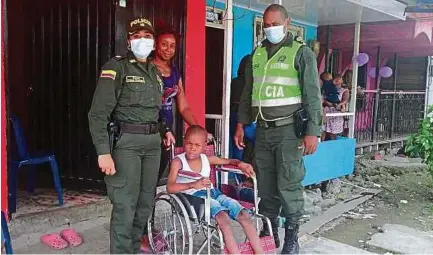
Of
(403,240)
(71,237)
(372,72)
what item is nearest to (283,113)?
(71,237)

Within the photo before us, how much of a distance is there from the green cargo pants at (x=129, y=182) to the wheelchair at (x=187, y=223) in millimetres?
240

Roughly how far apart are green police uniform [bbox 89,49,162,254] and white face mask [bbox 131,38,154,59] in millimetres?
48

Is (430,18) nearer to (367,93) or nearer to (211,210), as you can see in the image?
(367,93)

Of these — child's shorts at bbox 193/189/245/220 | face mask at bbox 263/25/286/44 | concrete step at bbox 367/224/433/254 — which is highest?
face mask at bbox 263/25/286/44

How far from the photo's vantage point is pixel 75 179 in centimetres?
493

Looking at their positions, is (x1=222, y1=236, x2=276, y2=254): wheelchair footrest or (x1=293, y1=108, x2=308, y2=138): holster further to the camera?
(x1=293, y1=108, x2=308, y2=138): holster

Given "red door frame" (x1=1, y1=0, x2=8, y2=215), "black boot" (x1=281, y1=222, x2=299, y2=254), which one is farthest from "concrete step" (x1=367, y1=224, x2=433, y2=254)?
"red door frame" (x1=1, y1=0, x2=8, y2=215)

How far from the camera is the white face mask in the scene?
304cm

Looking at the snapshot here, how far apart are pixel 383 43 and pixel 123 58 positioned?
30.0 ft

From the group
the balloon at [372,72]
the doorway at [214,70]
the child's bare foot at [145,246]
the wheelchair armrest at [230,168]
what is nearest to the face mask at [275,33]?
the wheelchair armrest at [230,168]

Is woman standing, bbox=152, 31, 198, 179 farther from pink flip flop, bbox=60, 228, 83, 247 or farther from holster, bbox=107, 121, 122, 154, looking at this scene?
pink flip flop, bbox=60, 228, 83, 247

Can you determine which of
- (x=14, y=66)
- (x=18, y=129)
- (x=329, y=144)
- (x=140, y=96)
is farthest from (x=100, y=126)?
(x=329, y=144)

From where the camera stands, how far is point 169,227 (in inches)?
138

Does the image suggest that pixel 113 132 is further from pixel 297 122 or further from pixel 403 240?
pixel 403 240
